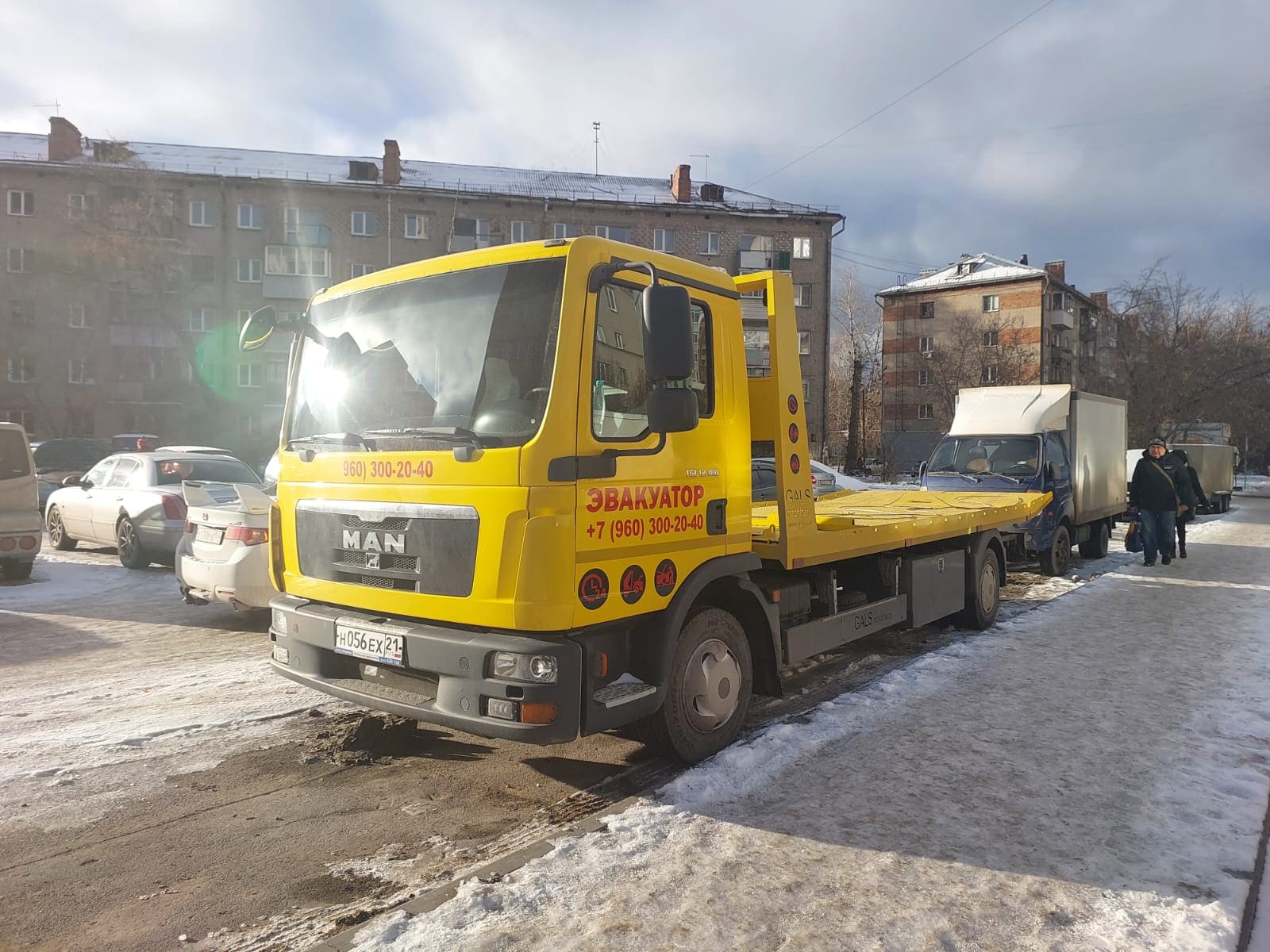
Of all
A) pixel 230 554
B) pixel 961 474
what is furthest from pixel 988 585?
pixel 230 554

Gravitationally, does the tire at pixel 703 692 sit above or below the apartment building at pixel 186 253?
below

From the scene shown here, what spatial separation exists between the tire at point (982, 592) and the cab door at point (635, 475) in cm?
435

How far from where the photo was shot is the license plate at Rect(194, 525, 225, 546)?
720cm

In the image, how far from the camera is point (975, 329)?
1954 inches

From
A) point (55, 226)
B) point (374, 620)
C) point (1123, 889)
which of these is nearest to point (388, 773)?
point (374, 620)

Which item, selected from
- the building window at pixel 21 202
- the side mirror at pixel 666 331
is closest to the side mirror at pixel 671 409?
the side mirror at pixel 666 331

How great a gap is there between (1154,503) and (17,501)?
15460mm

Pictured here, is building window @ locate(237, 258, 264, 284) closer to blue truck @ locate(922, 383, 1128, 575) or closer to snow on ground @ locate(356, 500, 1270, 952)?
blue truck @ locate(922, 383, 1128, 575)

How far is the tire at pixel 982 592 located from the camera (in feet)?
25.3

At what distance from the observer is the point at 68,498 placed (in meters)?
12.0

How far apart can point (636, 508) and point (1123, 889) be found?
2.42 m

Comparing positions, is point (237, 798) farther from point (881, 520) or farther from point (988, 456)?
point (988, 456)

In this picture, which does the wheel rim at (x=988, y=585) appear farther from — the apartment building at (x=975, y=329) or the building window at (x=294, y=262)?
the apartment building at (x=975, y=329)

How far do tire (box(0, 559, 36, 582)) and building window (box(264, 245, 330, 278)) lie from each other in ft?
96.3
